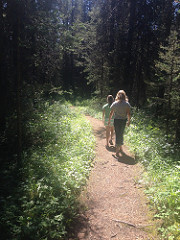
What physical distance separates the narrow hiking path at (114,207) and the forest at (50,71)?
0.41 metres

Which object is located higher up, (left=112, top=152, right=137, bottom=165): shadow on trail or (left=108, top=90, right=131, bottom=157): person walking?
(left=108, top=90, right=131, bottom=157): person walking

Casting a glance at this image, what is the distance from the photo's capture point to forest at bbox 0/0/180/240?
4.33 meters

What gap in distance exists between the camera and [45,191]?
387cm

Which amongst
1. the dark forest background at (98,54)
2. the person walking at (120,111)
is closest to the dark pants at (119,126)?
the person walking at (120,111)

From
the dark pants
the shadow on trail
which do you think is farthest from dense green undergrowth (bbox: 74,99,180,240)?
the dark pants

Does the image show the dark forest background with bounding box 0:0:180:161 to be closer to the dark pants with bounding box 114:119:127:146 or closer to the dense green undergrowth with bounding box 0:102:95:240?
the dense green undergrowth with bounding box 0:102:95:240

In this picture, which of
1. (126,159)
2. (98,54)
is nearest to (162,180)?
(126,159)

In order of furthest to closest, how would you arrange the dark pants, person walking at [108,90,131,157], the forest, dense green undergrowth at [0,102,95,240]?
the dark pants, person walking at [108,90,131,157], the forest, dense green undergrowth at [0,102,95,240]

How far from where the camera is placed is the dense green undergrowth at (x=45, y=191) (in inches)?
121

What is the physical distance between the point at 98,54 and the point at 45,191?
17.1m

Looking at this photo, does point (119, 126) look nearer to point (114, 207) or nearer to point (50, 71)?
point (114, 207)

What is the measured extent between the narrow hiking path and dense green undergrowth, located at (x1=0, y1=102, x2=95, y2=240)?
296 millimetres

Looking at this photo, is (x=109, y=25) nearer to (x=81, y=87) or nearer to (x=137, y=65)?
(x=137, y=65)

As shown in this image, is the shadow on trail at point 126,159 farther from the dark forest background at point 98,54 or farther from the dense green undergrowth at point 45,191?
the dark forest background at point 98,54
